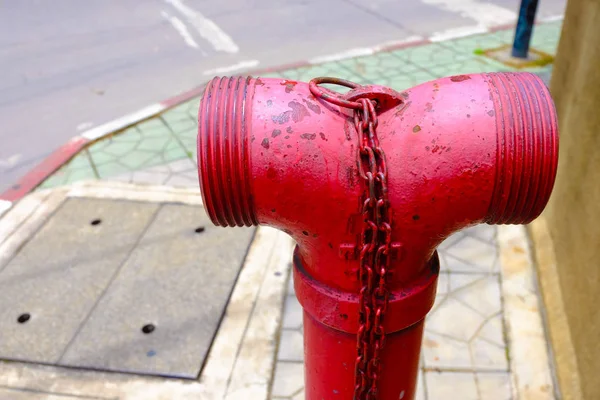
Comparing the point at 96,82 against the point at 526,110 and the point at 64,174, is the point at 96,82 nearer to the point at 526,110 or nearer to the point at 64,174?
the point at 64,174

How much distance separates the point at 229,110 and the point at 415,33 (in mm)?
6942

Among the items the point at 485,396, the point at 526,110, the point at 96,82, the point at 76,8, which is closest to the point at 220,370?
the point at 485,396

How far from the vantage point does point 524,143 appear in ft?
3.65

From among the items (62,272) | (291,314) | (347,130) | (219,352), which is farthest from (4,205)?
(347,130)

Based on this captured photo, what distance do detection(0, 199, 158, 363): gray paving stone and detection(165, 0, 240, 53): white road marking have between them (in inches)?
151

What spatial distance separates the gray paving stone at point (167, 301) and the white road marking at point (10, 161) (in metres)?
1.86

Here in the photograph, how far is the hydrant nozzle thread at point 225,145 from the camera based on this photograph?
114 centimetres

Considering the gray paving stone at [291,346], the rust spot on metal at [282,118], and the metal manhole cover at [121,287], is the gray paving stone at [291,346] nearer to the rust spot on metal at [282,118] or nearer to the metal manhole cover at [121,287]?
the metal manhole cover at [121,287]

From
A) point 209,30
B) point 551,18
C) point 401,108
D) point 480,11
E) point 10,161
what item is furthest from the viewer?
point 480,11

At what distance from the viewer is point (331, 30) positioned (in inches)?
304

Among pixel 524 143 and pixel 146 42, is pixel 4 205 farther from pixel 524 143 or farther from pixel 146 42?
pixel 524 143

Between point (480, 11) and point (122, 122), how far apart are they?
5.89 metres

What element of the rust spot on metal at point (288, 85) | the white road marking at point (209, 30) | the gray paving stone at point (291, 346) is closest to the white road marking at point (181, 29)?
the white road marking at point (209, 30)

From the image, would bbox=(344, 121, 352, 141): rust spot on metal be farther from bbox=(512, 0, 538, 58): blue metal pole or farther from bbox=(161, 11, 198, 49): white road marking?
bbox=(161, 11, 198, 49): white road marking
